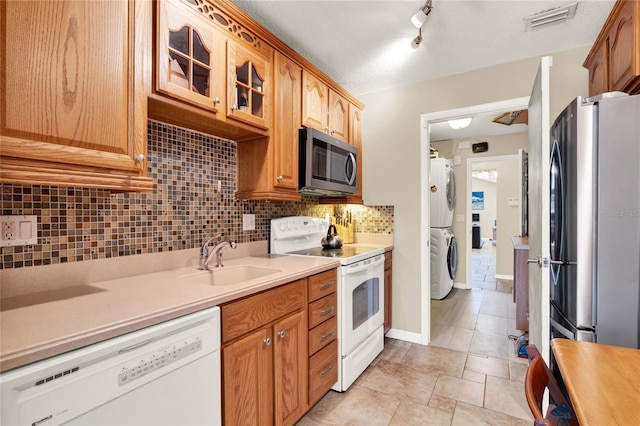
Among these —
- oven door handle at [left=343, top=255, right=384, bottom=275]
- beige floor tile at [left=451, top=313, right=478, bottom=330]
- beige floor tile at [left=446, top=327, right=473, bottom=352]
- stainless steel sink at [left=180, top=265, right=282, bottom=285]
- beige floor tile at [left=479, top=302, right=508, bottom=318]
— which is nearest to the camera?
stainless steel sink at [left=180, top=265, right=282, bottom=285]

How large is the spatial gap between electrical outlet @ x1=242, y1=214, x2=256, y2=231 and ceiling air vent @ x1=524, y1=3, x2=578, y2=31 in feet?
7.27

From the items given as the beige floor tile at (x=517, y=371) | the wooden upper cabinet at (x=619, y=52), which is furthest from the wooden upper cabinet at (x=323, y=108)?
the beige floor tile at (x=517, y=371)

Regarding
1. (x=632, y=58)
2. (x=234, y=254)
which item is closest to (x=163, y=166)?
(x=234, y=254)

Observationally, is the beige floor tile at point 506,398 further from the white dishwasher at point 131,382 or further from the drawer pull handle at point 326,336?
the white dishwasher at point 131,382

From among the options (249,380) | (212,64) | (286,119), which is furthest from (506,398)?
(212,64)

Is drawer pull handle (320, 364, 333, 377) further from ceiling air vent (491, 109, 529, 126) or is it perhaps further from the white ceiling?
ceiling air vent (491, 109, 529, 126)

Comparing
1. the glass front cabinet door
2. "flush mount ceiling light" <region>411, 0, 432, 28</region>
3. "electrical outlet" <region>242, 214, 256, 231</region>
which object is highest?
"flush mount ceiling light" <region>411, 0, 432, 28</region>

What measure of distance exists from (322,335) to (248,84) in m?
1.58

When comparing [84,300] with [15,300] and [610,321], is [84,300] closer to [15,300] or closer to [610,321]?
[15,300]

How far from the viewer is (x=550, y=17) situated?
6.16 ft

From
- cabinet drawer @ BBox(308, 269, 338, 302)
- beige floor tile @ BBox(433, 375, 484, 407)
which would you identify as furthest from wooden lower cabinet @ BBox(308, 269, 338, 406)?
beige floor tile @ BBox(433, 375, 484, 407)

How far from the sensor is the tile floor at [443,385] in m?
1.81

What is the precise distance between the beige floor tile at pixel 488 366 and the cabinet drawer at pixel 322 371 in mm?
1143

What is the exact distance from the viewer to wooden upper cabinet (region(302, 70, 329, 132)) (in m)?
2.24
